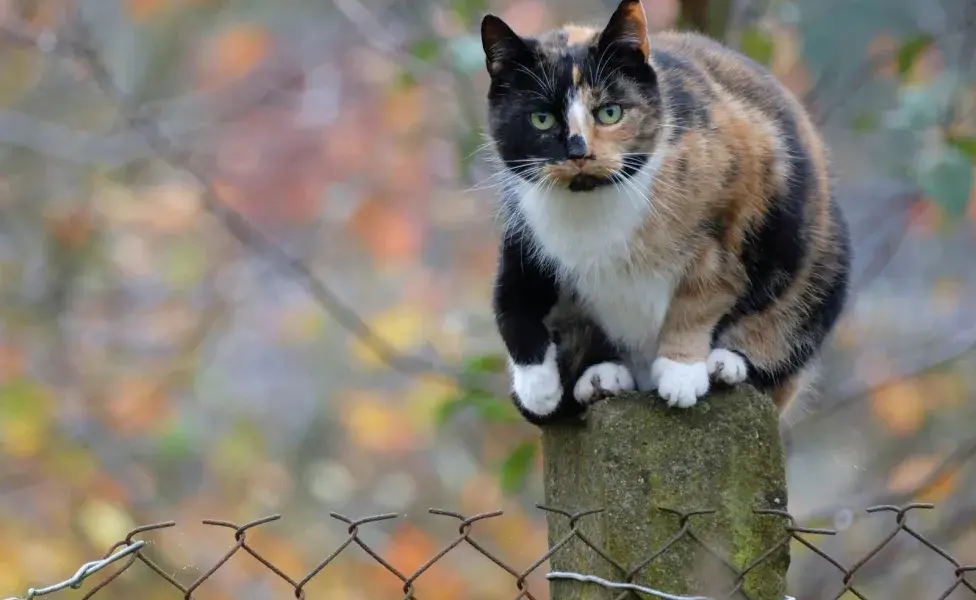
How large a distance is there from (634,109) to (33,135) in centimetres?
381

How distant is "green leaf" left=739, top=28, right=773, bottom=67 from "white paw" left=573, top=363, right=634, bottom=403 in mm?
1396

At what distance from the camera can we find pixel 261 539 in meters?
5.30

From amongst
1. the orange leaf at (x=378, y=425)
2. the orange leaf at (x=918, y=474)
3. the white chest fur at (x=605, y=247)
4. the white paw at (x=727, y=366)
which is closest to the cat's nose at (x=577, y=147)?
the white chest fur at (x=605, y=247)

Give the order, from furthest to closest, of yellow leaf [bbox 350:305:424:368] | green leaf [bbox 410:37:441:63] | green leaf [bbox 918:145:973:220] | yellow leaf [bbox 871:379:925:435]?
yellow leaf [bbox 350:305:424:368], yellow leaf [bbox 871:379:925:435], green leaf [bbox 410:37:441:63], green leaf [bbox 918:145:973:220]

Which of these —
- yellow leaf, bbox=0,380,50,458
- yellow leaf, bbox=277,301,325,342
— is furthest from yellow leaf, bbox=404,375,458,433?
yellow leaf, bbox=0,380,50,458

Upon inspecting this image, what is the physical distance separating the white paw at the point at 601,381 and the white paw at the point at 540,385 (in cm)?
4

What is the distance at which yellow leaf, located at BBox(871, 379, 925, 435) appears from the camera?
4.89 meters

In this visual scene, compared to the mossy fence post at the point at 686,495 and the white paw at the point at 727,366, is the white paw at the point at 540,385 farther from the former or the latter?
the mossy fence post at the point at 686,495

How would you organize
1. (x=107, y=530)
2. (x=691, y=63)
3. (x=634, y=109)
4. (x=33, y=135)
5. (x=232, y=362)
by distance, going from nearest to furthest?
(x=634, y=109), (x=691, y=63), (x=107, y=530), (x=33, y=135), (x=232, y=362)

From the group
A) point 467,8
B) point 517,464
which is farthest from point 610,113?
point 467,8

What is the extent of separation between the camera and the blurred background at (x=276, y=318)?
15.8ft

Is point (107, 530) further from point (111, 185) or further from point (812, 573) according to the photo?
point (812, 573)

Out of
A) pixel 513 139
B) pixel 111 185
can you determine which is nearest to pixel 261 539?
pixel 111 185

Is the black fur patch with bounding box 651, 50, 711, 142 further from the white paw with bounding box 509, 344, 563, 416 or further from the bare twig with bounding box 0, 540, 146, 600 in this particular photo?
the bare twig with bounding box 0, 540, 146, 600
